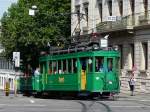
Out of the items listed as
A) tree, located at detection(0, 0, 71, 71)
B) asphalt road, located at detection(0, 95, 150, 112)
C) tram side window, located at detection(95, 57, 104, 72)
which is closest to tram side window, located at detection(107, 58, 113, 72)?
tram side window, located at detection(95, 57, 104, 72)

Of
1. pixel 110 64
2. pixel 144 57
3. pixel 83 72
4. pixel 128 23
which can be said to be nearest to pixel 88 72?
pixel 83 72

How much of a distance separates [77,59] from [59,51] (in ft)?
11.2

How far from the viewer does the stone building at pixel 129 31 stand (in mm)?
46531

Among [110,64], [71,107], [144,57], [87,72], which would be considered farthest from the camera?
[144,57]

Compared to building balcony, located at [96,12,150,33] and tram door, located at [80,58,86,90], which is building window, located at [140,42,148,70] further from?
tram door, located at [80,58,86,90]

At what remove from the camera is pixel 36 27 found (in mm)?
65312

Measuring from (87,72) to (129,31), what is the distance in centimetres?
1422

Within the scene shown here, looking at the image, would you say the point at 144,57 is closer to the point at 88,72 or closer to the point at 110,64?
the point at 110,64

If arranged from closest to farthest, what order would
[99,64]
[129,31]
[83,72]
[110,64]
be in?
[99,64]
[110,64]
[83,72]
[129,31]

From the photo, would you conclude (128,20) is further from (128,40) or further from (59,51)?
(59,51)

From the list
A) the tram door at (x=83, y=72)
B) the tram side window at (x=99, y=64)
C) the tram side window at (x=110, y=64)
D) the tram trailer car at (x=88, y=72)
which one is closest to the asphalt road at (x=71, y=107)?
the tram trailer car at (x=88, y=72)

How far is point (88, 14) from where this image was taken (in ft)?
193

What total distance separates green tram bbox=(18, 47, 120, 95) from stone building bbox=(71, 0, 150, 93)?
9867mm

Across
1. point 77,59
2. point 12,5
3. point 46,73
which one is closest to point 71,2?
point 12,5
